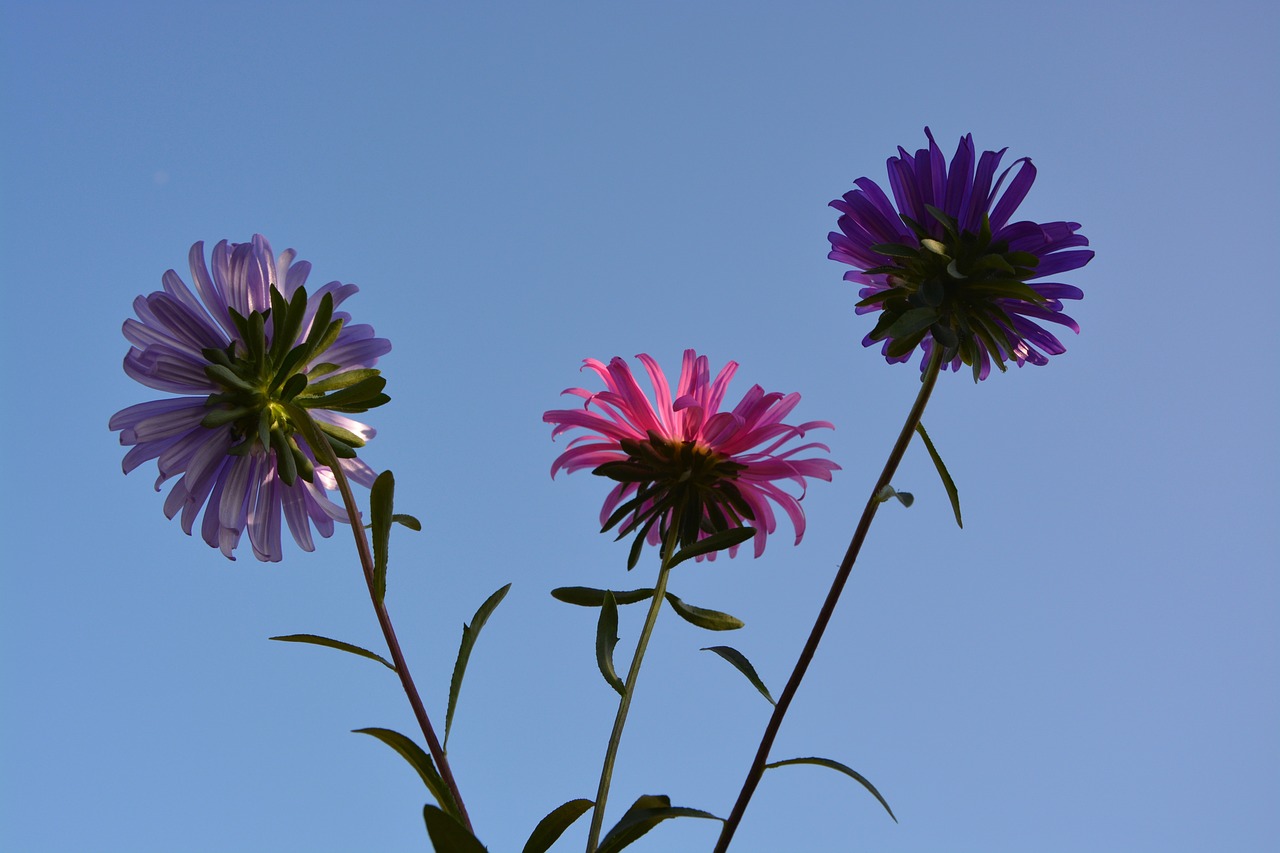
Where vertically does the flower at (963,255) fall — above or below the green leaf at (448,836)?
above

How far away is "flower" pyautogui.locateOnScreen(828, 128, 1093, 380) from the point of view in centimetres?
142

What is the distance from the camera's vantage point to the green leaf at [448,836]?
91 cm

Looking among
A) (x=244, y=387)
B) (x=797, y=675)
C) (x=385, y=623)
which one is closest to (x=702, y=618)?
(x=797, y=675)

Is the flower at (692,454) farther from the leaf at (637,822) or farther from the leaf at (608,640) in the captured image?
the leaf at (637,822)

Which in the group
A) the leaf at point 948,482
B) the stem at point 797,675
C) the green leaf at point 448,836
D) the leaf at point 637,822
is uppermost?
A: the leaf at point 948,482

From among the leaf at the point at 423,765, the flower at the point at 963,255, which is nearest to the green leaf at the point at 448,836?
the leaf at the point at 423,765

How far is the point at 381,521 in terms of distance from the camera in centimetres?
123

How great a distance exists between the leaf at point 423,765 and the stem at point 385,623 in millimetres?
11

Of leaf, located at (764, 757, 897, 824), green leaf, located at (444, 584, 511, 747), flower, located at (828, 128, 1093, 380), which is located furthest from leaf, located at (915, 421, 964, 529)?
green leaf, located at (444, 584, 511, 747)

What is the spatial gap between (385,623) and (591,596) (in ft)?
0.94

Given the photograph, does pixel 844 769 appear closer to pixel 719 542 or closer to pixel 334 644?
pixel 719 542

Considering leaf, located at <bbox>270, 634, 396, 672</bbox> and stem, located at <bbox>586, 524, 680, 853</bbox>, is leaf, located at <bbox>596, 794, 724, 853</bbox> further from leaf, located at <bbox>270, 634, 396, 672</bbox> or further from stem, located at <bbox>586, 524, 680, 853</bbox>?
→ leaf, located at <bbox>270, 634, 396, 672</bbox>

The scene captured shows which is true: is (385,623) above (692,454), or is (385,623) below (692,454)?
below

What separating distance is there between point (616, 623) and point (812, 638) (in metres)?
0.25
